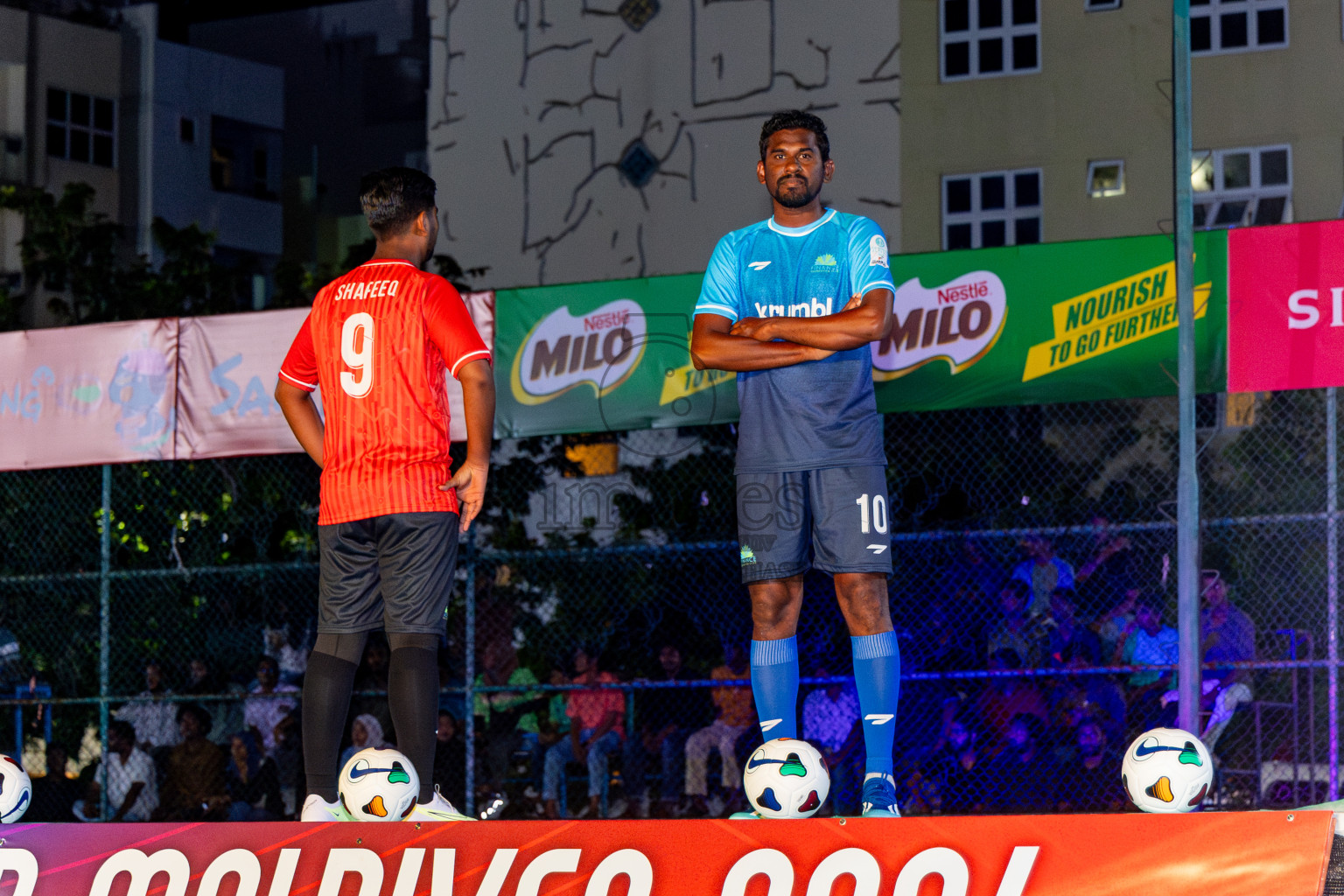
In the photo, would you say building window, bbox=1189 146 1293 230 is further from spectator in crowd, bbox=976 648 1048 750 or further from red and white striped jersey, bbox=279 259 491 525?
red and white striped jersey, bbox=279 259 491 525

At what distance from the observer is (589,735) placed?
29.3 ft

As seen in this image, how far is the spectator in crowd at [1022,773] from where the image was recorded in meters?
7.91

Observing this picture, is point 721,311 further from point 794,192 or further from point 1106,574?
point 1106,574

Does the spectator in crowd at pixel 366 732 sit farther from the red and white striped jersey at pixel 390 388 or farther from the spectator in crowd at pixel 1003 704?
the red and white striped jersey at pixel 390 388

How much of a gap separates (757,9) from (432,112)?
195 inches

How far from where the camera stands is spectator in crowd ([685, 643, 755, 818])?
838 cm

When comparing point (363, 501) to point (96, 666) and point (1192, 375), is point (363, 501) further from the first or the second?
point (96, 666)

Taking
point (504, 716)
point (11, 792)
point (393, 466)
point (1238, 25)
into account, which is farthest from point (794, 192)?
point (1238, 25)

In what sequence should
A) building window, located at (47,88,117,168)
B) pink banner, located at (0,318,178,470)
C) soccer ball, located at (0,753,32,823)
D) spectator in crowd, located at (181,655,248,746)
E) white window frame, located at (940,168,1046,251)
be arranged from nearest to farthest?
soccer ball, located at (0,753,32,823)
pink banner, located at (0,318,178,470)
spectator in crowd, located at (181,655,248,746)
white window frame, located at (940,168,1046,251)
building window, located at (47,88,117,168)

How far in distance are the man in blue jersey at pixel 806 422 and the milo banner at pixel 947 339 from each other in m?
2.22

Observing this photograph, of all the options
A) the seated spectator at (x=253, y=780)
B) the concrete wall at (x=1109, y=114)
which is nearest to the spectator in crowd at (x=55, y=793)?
the seated spectator at (x=253, y=780)

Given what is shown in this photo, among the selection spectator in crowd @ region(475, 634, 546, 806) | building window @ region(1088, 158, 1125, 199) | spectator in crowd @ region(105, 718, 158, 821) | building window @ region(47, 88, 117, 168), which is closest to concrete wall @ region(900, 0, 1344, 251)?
building window @ region(1088, 158, 1125, 199)

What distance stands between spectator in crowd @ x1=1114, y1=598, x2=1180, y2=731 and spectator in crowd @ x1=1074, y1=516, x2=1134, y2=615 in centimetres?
14

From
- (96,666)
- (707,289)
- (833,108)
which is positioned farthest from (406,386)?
(833,108)
